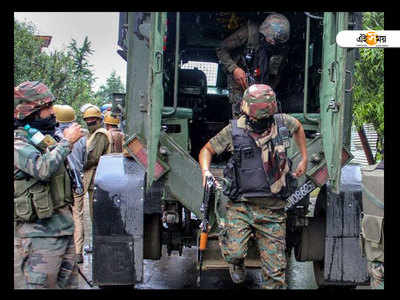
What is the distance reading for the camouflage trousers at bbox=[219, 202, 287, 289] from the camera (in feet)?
12.6

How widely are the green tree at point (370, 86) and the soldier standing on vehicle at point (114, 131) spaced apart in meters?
5.71

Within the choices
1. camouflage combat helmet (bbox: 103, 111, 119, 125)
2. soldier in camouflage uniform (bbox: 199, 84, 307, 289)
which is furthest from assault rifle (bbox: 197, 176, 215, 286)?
camouflage combat helmet (bbox: 103, 111, 119, 125)

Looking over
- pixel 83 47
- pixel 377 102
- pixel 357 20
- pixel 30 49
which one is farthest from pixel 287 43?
pixel 83 47

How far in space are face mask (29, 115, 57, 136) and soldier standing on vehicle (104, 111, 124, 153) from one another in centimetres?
245

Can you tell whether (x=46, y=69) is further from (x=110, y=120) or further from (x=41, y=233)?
(x=41, y=233)

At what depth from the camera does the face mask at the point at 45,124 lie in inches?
145

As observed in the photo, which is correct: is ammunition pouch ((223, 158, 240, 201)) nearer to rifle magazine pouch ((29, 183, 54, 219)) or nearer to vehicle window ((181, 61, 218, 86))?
rifle magazine pouch ((29, 183, 54, 219))

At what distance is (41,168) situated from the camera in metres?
3.46

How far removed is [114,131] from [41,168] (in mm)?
3153

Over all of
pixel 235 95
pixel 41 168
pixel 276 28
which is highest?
pixel 276 28

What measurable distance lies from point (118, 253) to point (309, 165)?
1710 mm

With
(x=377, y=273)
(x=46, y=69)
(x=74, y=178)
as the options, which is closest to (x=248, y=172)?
(x=377, y=273)

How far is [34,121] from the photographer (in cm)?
368
